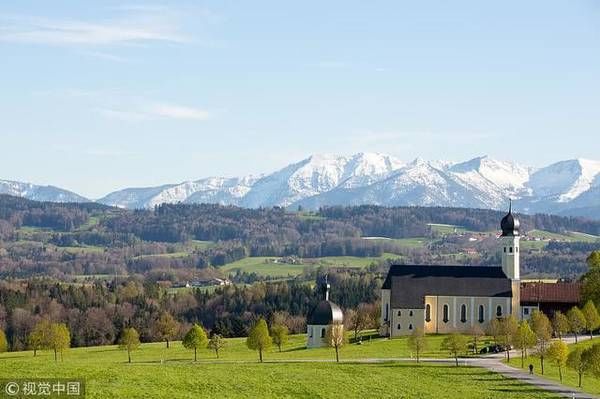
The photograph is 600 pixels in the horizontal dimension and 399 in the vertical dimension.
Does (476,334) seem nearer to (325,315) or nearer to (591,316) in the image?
(591,316)

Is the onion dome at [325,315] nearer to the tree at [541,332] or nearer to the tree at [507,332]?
the tree at [507,332]

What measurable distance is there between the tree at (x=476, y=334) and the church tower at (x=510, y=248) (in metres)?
9.57

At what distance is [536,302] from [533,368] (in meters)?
46.1

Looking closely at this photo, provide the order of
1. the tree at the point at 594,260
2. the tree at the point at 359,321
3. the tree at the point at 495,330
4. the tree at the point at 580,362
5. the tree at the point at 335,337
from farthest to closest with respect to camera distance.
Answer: the tree at the point at 359,321 → the tree at the point at 594,260 → the tree at the point at 495,330 → the tree at the point at 335,337 → the tree at the point at 580,362

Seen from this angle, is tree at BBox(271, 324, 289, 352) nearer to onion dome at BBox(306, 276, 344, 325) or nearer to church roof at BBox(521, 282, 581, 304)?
onion dome at BBox(306, 276, 344, 325)

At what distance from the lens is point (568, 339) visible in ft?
392

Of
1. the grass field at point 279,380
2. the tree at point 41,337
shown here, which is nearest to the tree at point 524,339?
the grass field at point 279,380

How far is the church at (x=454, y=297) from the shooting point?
13562 cm

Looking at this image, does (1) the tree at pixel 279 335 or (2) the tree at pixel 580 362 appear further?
(1) the tree at pixel 279 335

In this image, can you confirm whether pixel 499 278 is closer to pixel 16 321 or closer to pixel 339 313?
pixel 339 313

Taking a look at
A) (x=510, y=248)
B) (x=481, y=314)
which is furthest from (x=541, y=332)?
→ (x=510, y=248)

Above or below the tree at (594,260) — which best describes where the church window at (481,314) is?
below

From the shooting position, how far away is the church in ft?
445

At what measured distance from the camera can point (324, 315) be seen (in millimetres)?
124375
